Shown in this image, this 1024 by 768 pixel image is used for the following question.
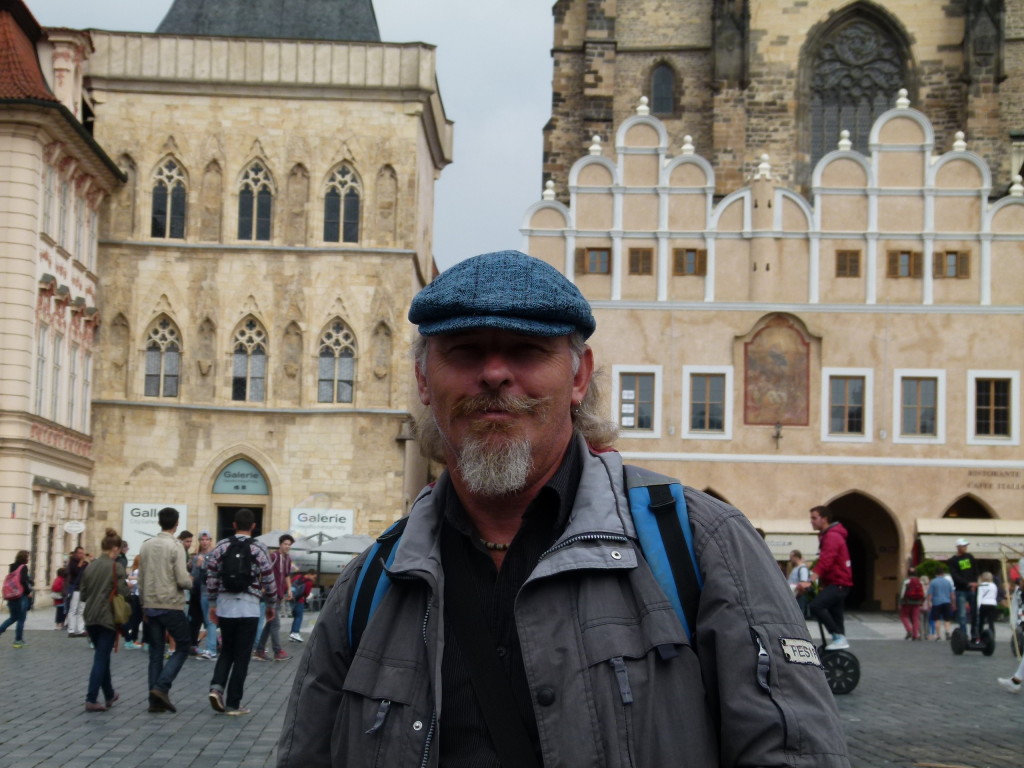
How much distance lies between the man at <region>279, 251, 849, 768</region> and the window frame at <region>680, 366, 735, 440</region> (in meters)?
33.4

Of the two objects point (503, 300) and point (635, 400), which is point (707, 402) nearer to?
point (635, 400)

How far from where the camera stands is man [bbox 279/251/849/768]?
2.45 metres

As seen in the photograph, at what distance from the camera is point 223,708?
12.4 m

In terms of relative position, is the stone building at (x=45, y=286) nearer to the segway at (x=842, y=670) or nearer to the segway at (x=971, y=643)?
the segway at (x=971, y=643)

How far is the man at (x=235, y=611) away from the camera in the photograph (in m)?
12.1

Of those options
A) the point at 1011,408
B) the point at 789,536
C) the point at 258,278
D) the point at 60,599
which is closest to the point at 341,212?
the point at 258,278

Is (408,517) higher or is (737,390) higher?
(737,390)

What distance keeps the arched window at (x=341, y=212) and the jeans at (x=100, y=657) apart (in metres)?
26.5

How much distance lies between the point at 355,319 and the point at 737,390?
9.52 meters

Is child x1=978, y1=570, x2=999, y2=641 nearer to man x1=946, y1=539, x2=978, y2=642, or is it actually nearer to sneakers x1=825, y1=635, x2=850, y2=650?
man x1=946, y1=539, x2=978, y2=642

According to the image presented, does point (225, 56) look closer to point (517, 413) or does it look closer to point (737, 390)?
point (737, 390)

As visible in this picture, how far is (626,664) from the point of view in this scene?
8.11ft

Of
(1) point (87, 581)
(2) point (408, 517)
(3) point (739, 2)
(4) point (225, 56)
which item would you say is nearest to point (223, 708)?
(1) point (87, 581)

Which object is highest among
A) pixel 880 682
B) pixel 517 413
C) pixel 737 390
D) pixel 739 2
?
pixel 739 2
